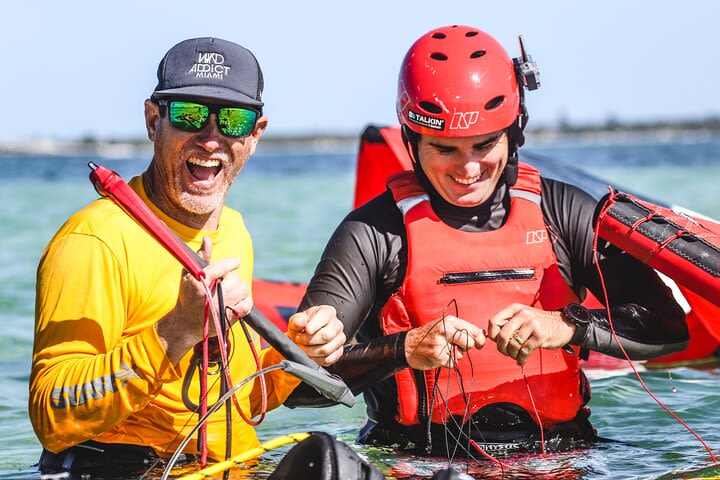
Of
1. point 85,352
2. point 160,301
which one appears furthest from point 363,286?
point 85,352

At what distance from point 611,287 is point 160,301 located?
183 centimetres

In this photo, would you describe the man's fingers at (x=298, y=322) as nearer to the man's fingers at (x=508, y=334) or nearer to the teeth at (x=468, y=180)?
the man's fingers at (x=508, y=334)

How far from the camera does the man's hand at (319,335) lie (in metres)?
3.75

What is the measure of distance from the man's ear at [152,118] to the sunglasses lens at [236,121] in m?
0.23

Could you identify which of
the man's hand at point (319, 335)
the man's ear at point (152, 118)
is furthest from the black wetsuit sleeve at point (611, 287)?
the man's ear at point (152, 118)

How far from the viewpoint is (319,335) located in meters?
3.74

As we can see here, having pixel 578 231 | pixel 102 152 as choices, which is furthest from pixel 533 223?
pixel 102 152

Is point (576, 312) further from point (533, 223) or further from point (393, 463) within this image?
point (393, 463)

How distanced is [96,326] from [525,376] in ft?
5.76

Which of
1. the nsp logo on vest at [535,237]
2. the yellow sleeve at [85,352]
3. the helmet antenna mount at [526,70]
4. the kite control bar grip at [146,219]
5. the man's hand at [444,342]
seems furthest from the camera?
the helmet antenna mount at [526,70]

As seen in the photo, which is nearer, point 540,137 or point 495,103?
point 495,103

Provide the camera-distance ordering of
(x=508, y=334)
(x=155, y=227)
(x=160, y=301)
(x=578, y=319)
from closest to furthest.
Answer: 1. (x=155, y=227)
2. (x=160, y=301)
3. (x=508, y=334)
4. (x=578, y=319)

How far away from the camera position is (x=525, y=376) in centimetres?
431

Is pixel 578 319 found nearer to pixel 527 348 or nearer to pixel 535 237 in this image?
pixel 527 348
